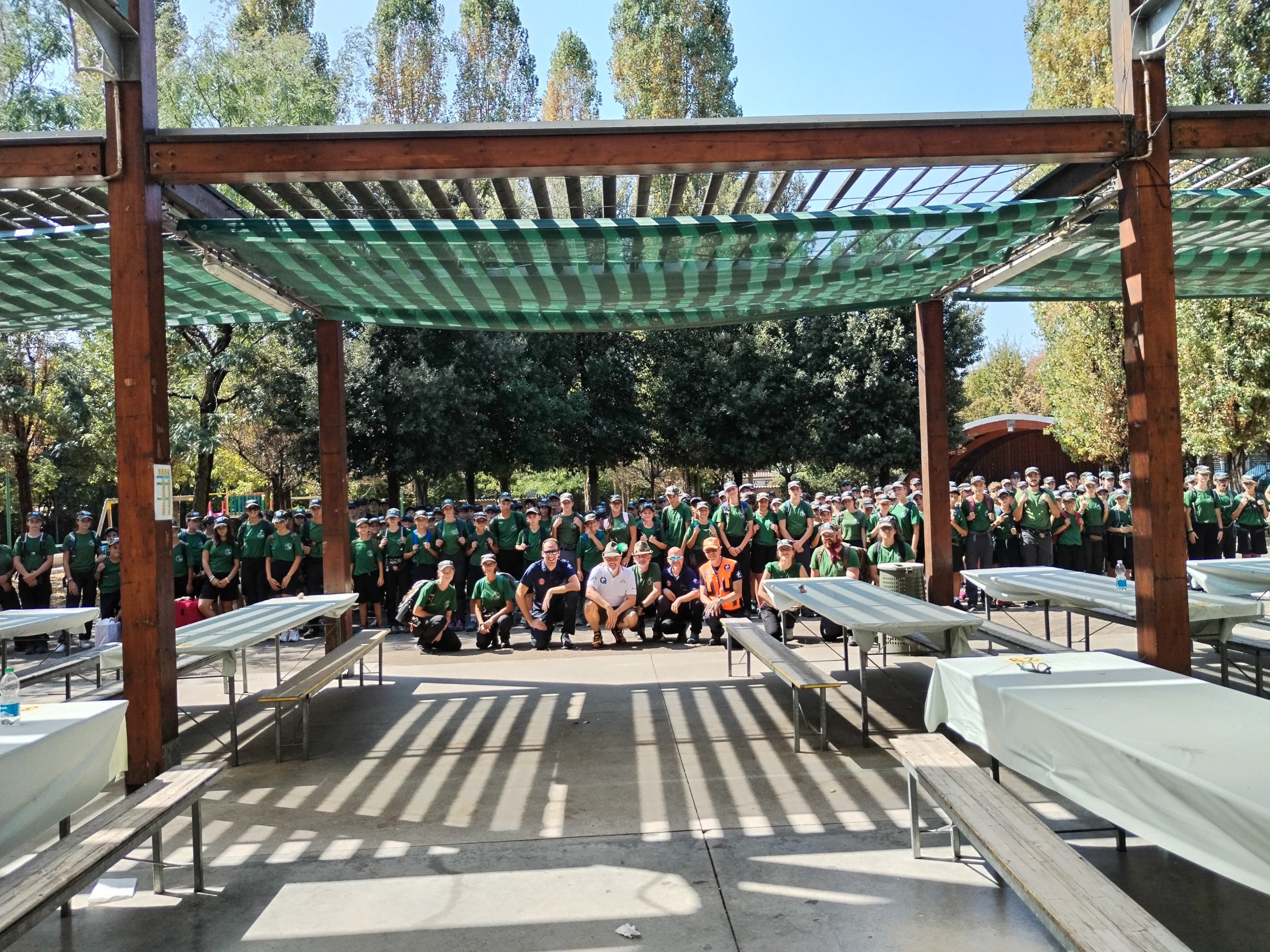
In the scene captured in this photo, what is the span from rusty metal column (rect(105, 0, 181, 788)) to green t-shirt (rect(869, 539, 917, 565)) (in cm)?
699

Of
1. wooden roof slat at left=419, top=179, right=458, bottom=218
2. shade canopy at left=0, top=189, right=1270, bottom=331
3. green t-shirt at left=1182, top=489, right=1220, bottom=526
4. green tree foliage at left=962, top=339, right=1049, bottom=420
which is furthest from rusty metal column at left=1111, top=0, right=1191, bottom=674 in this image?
green tree foliage at left=962, top=339, right=1049, bottom=420


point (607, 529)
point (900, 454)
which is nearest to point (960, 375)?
point (900, 454)

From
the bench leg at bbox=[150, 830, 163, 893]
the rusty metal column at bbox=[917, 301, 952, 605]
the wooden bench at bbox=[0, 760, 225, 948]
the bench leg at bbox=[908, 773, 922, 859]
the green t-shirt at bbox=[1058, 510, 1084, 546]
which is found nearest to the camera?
the wooden bench at bbox=[0, 760, 225, 948]

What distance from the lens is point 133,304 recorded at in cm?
501

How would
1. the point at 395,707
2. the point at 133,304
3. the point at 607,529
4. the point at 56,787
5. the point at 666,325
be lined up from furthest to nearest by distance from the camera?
1. the point at 607,529
2. the point at 666,325
3. the point at 395,707
4. the point at 133,304
5. the point at 56,787

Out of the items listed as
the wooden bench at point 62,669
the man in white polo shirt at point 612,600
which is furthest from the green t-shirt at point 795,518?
the wooden bench at point 62,669

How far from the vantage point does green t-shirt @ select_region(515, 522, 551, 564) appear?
1168cm

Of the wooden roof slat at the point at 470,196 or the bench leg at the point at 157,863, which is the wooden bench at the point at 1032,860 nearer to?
the bench leg at the point at 157,863

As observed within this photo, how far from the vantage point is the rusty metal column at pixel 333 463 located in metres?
8.67

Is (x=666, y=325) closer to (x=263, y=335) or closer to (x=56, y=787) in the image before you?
(x=56, y=787)

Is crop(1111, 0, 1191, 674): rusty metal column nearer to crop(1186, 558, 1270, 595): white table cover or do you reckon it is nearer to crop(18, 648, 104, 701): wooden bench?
crop(1186, 558, 1270, 595): white table cover

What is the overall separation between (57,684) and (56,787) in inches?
238

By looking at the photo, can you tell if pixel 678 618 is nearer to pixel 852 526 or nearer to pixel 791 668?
pixel 852 526

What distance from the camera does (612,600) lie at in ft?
34.0
